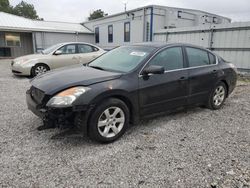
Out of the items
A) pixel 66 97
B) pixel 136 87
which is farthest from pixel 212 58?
pixel 66 97

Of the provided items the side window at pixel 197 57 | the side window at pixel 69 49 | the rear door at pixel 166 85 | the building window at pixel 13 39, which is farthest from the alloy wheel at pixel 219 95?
the building window at pixel 13 39

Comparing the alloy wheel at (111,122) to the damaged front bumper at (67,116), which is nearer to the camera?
the damaged front bumper at (67,116)

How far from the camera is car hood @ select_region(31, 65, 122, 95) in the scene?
9.65 ft

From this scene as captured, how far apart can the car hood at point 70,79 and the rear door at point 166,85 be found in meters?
0.57

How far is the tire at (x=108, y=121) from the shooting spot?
9.59ft

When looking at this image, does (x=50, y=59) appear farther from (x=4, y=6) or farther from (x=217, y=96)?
(x=4, y=6)

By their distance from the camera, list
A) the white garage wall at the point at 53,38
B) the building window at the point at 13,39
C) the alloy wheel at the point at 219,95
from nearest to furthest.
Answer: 1. the alloy wheel at the point at 219,95
2. the building window at the point at 13,39
3. the white garage wall at the point at 53,38

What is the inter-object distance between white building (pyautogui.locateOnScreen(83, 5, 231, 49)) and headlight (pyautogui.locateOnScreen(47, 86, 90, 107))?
1099 centimetres

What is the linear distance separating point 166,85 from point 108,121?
1266 mm

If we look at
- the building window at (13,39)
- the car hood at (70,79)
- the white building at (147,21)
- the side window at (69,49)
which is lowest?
the car hood at (70,79)

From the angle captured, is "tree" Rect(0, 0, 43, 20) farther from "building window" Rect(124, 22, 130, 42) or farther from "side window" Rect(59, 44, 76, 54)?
"side window" Rect(59, 44, 76, 54)

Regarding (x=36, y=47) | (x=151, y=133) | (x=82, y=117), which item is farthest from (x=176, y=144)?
(x=36, y=47)

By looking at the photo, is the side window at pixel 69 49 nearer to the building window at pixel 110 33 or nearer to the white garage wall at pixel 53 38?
the building window at pixel 110 33

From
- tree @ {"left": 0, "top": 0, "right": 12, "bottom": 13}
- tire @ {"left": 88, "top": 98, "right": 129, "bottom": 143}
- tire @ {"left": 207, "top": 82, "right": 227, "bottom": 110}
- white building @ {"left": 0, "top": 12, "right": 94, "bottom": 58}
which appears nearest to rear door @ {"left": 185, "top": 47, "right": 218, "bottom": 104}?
tire @ {"left": 207, "top": 82, "right": 227, "bottom": 110}
